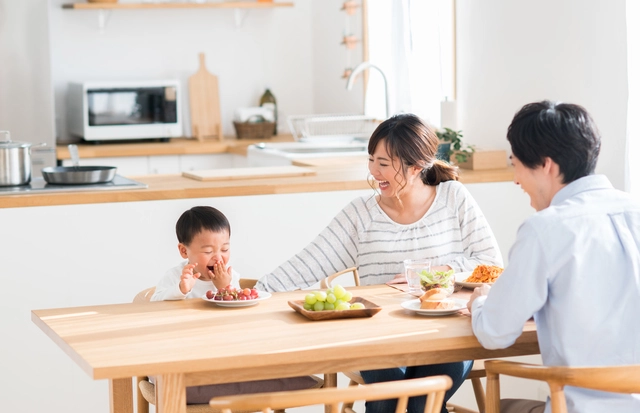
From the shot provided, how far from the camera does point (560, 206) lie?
70.8 inches

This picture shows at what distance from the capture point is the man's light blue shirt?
5.73 feet

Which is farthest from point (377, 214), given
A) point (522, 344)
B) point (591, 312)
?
point (591, 312)

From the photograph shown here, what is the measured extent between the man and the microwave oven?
3.99 meters

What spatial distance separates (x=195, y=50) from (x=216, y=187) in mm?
3016

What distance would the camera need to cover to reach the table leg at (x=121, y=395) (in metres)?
2.07

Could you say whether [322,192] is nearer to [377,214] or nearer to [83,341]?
[377,214]

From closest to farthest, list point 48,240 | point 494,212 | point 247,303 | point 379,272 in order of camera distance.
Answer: point 247,303, point 379,272, point 48,240, point 494,212

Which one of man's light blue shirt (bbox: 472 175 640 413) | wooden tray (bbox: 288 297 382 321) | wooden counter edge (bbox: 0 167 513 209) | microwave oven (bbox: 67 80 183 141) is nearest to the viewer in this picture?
man's light blue shirt (bbox: 472 175 640 413)

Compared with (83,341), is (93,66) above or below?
above

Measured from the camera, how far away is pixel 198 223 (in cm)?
232

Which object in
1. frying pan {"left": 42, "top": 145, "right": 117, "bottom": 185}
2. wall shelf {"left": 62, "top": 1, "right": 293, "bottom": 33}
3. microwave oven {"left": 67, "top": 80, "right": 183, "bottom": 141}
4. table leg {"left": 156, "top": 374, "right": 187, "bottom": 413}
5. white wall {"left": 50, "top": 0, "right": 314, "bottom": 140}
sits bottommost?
table leg {"left": 156, "top": 374, "right": 187, "bottom": 413}

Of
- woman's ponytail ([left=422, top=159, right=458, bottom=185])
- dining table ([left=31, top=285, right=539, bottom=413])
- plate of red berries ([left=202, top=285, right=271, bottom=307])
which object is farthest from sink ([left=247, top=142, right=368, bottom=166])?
dining table ([left=31, top=285, right=539, bottom=413])

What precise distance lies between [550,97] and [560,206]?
1.82 m

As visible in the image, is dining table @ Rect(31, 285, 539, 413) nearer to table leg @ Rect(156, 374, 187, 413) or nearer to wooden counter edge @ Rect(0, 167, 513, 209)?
table leg @ Rect(156, 374, 187, 413)
